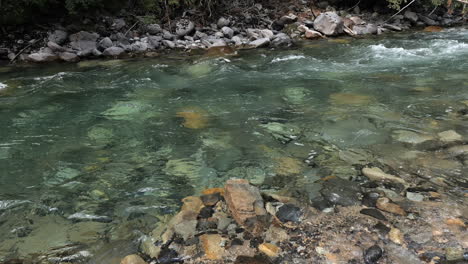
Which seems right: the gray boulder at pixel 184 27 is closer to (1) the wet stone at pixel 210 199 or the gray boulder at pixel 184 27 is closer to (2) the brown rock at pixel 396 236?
(1) the wet stone at pixel 210 199

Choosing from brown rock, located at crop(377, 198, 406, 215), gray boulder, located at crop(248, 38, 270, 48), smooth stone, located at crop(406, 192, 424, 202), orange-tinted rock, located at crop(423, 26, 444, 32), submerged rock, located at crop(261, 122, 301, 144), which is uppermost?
brown rock, located at crop(377, 198, 406, 215)

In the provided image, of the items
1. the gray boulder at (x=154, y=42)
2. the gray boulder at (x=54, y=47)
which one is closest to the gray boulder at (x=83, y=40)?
the gray boulder at (x=54, y=47)

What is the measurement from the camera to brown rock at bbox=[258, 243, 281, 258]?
100.0 inches

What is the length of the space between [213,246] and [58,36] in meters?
10.1

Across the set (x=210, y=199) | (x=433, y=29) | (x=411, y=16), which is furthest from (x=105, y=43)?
(x=411, y=16)

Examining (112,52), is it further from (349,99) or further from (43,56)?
(349,99)

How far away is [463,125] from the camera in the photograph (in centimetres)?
455

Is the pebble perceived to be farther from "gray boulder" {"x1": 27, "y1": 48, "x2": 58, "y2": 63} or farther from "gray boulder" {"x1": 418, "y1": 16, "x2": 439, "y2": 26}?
"gray boulder" {"x1": 418, "y1": 16, "x2": 439, "y2": 26}

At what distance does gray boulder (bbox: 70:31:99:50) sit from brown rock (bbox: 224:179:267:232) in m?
8.52

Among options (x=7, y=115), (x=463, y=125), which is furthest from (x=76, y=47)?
(x=463, y=125)

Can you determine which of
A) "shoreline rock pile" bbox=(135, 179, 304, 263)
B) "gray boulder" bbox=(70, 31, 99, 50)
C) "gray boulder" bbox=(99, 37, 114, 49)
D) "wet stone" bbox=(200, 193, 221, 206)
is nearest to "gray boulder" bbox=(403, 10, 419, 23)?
"gray boulder" bbox=(99, 37, 114, 49)

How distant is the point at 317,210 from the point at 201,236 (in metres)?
1.02

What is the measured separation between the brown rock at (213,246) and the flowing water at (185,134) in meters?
0.52

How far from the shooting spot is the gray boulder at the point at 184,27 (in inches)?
459
